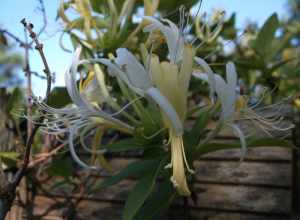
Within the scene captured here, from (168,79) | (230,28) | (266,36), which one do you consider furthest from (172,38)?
(230,28)

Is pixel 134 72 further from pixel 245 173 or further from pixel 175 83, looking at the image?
pixel 245 173

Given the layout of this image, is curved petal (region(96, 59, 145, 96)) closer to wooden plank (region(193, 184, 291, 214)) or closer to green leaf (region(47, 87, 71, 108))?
green leaf (region(47, 87, 71, 108))

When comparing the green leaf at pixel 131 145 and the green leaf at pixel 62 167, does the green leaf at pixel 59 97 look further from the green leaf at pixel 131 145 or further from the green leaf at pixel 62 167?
the green leaf at pixel 62 167

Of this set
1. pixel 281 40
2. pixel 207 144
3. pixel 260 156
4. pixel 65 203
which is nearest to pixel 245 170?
pixel 260 156

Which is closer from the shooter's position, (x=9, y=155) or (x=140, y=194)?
(x=140, y=194)

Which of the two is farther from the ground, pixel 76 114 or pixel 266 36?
pixel 266 36

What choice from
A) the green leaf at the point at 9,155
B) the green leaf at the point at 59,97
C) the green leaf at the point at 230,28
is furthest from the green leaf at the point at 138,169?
the green leaf at the point at 230,28
